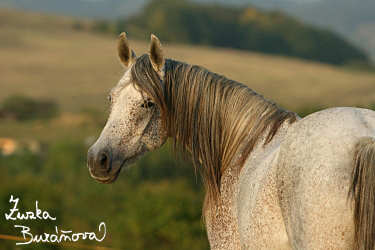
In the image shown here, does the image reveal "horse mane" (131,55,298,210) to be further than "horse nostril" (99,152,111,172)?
Yes

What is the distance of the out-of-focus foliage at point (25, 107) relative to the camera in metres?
74.3

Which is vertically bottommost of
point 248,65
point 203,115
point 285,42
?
point 203,115

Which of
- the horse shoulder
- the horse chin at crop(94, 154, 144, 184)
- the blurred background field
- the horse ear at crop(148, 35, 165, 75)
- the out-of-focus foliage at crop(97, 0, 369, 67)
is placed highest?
the out-of-focus foliage at crop(97, 0, 369, 67)

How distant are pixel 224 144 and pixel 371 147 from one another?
152cm

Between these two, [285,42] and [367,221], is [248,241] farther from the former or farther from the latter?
[285,42]

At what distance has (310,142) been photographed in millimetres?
2584

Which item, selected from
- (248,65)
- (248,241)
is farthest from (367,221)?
(248,65)

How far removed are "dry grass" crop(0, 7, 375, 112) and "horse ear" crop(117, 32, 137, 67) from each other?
58.3m

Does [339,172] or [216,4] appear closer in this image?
[339,172]

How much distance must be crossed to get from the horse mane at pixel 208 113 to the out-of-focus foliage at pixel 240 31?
330 feet

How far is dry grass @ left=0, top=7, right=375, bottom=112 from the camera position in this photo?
225 ft

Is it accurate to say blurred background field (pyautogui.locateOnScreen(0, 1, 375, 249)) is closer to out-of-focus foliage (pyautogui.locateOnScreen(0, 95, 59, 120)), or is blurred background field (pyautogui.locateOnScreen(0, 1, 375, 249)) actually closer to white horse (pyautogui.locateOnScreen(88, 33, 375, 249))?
out-of-focus foliage (pyautogui.locateOnScreen(0, 95, 59, 120))

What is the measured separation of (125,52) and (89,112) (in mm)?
67695

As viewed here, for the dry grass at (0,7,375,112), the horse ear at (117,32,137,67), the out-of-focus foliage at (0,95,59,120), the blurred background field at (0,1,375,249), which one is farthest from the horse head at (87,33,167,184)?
the out-of-focus foliage at (0,95,59,120)
